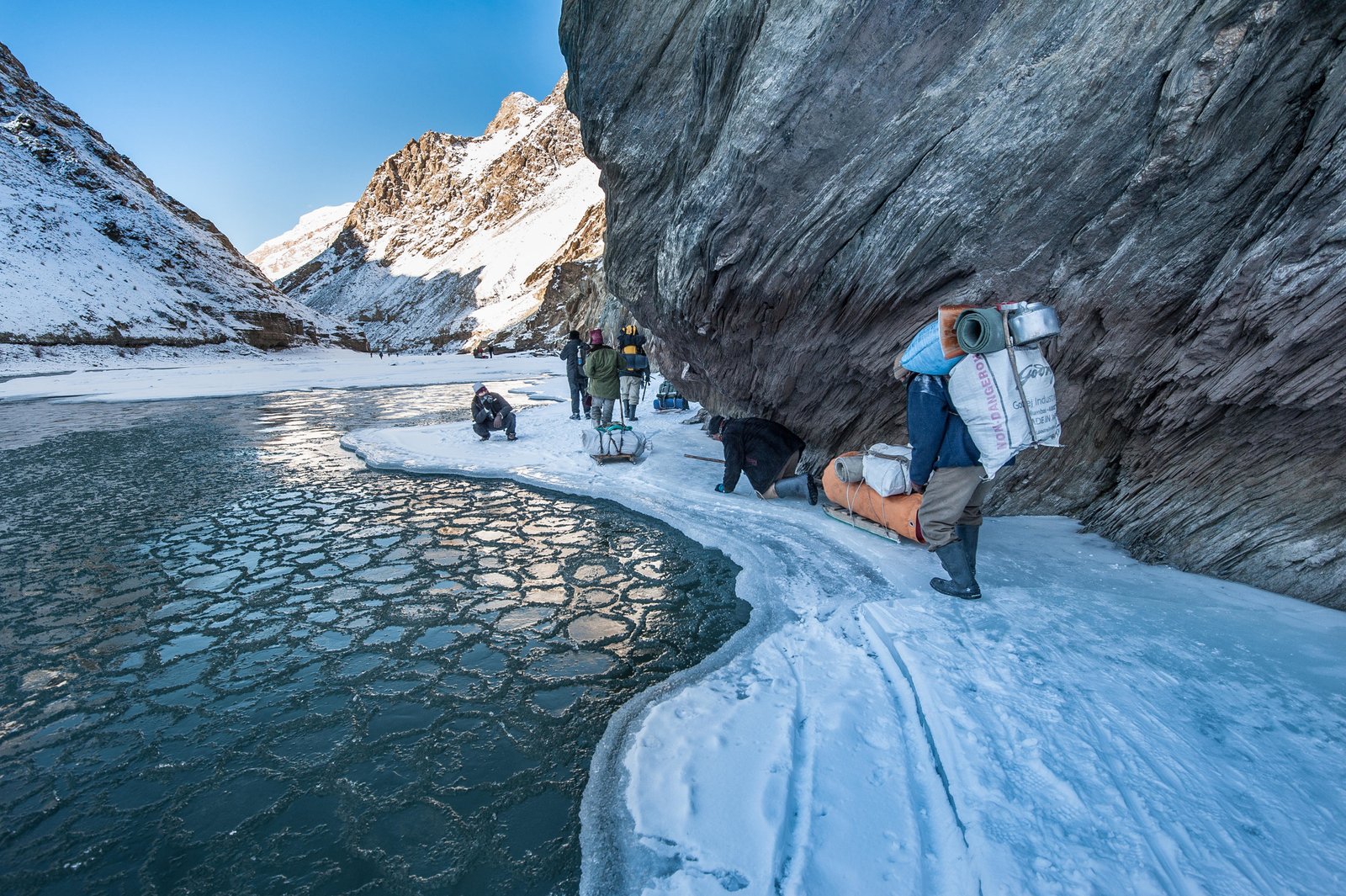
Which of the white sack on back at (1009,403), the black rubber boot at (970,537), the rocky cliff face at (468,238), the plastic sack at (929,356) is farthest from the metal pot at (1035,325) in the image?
the rocky cliff face at (468,238)

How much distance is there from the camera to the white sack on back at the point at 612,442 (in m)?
8.85

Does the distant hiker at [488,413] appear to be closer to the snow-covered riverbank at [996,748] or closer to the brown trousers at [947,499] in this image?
the snow-covered riverbank at [996,748]

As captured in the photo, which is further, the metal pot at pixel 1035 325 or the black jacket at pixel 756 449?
the black jacket at pixel 756 449

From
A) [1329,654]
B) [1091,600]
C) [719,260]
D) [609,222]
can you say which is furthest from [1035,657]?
[609,222]

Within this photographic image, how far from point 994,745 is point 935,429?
2.13 meters

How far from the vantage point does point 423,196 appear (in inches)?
6624

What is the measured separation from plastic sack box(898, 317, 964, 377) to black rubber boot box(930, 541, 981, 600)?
123 centimetres

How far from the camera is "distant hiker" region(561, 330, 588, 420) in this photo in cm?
1253

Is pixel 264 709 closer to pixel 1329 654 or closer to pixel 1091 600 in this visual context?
pixel 1091 600

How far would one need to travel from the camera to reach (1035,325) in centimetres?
363

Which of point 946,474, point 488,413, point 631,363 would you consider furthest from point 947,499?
point 488,413

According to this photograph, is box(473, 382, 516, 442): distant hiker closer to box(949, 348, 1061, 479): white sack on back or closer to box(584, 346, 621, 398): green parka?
box(584, 346, 621, 398): green parka

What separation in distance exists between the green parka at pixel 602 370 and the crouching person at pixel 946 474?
21.5 ft

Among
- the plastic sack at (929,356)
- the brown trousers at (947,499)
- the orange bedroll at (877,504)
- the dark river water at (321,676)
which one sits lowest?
the dark river water at (321,676)
